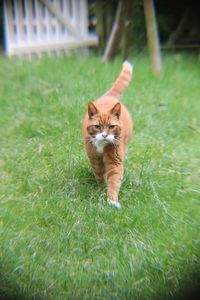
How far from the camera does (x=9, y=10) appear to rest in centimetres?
788

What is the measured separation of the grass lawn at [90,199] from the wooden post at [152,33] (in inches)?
17.3

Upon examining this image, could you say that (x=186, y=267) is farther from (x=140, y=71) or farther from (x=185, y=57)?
(x=185, y=57)

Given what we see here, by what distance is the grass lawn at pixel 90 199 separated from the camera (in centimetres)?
252

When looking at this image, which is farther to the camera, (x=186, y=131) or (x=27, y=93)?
(x=27, y=93)

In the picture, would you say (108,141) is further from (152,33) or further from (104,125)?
(152,33)

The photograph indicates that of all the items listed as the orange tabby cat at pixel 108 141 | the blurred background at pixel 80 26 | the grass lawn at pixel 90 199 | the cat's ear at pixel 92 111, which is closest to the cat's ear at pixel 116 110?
the orange tabby cat at pixel 108 141

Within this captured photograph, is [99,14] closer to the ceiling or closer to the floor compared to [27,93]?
closer to the ceiling

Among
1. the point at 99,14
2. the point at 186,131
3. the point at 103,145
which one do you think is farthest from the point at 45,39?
the point at 103,145

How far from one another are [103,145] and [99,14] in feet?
18.5

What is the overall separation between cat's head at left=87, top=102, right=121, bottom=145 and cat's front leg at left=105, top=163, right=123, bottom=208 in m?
0.22

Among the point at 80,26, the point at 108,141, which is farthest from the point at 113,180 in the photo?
the point at 80,26

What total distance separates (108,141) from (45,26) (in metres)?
5.58

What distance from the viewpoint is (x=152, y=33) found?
6.54 meters

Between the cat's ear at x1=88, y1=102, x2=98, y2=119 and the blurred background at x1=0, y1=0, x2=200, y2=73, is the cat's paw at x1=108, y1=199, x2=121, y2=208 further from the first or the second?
the blurred background at x1=0, y1=0, x2=200, y2=73
